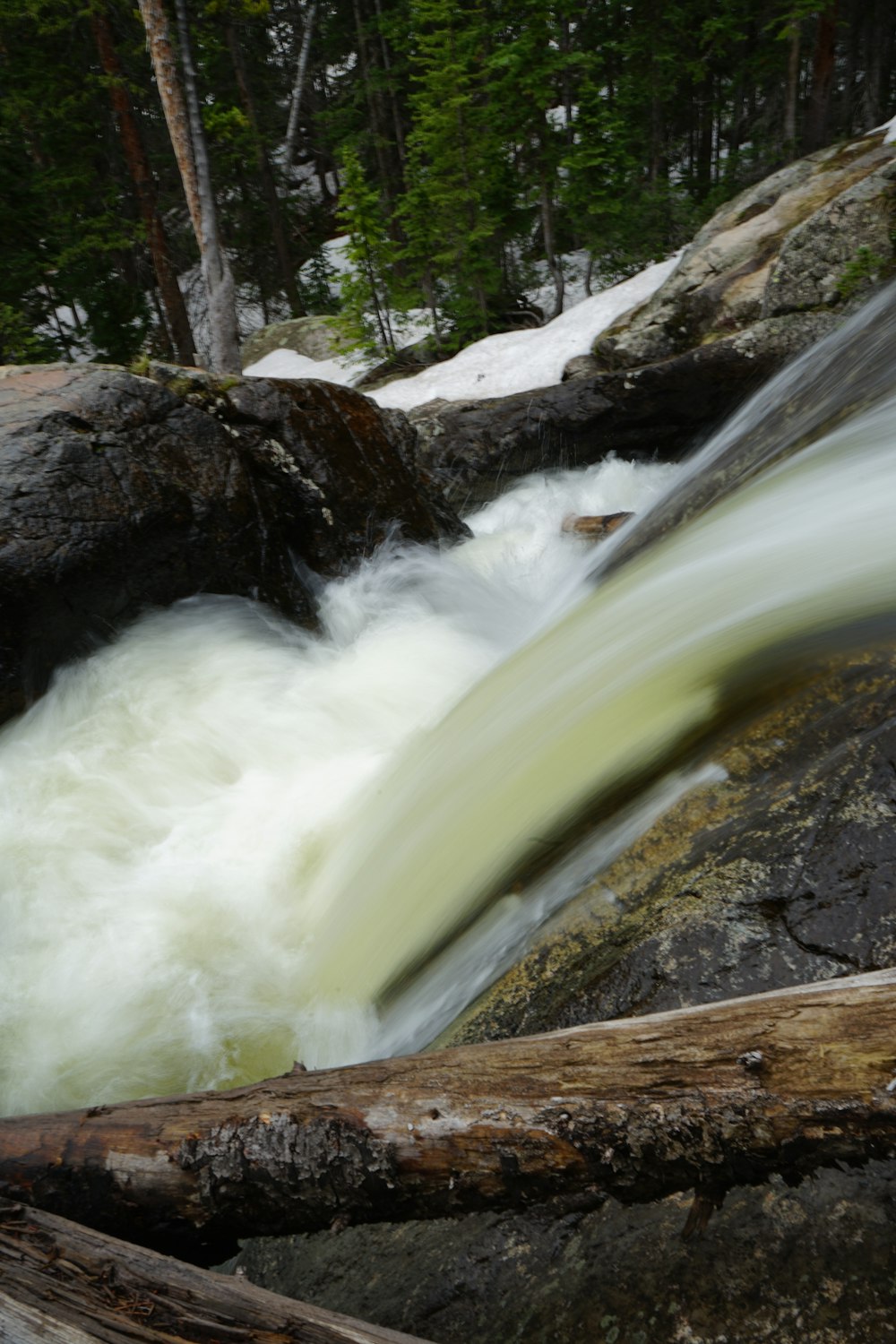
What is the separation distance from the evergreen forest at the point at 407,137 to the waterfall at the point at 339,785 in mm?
9759

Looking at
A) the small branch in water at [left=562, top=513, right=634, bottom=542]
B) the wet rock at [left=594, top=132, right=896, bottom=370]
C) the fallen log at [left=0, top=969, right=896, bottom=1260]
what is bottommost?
the small branch in water at [left=562, top=513, right=634, bottom=542]

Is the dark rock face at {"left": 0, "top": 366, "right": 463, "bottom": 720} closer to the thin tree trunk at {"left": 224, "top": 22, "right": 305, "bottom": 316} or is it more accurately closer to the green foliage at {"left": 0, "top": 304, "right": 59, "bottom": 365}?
the green foliage at {"left": 0, "top": 304, "right": 59, "bottom": 365}

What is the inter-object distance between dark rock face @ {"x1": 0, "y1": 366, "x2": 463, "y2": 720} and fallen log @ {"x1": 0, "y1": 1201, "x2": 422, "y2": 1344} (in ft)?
13.3

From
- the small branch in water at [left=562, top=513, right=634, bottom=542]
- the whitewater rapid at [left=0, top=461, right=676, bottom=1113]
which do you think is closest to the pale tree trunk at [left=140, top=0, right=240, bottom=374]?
the small branch in water at [left=562, top=513, right=634, bottom=542]

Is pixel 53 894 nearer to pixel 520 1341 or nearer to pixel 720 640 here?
pixel 520 1341

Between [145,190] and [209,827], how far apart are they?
14955 millimetres

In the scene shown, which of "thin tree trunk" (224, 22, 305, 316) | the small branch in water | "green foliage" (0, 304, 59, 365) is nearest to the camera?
the small branch in water

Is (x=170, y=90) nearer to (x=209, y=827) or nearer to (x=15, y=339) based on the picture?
(x=15, y=339)

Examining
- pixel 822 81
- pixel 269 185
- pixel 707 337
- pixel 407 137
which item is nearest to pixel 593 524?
pixel 707 337

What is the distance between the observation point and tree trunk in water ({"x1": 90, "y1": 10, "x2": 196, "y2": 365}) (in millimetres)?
15023

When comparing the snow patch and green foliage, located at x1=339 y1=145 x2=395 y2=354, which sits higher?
green foliage, located at x1=339 y1=145 x2=395 y2=354

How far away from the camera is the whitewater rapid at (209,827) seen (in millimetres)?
3395

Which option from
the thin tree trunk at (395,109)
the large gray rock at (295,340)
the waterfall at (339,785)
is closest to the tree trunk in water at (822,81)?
the thin tree trunk at (395,109)

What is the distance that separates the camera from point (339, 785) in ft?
16.2
